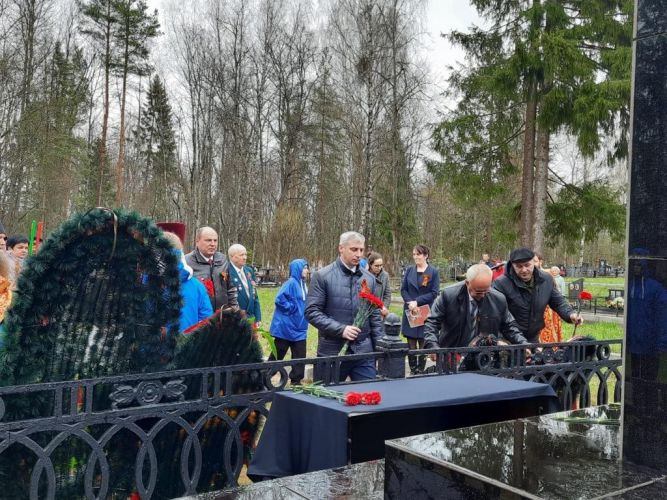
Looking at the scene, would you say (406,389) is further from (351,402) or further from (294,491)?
(294,491)

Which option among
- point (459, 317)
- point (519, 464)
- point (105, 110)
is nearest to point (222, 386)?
point (519, 464)

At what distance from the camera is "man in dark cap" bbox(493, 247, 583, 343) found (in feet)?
18.3

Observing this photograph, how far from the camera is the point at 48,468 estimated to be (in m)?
2.52

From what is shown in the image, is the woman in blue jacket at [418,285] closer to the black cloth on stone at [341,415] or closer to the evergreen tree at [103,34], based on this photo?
the black cloth on stone at [341,415]

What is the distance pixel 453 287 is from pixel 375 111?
17.7 m

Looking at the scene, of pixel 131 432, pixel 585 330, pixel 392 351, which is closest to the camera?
pixel 131 432

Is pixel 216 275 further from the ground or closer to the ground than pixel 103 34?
closer to the ground

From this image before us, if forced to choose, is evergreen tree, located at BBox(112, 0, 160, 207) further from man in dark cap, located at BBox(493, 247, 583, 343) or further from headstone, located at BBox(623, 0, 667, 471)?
headstone, located at BBox(623, 0, 667, 471)

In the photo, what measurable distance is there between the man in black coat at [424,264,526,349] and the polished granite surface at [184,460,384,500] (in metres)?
2.36

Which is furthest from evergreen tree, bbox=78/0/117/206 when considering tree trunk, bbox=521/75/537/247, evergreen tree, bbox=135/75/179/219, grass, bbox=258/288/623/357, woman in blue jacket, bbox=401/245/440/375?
woman in blue jacket, bbox=401/245/440/375

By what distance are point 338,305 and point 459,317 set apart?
989 mm

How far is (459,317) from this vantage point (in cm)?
505

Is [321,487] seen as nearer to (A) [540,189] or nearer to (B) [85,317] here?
(B) [85,317]

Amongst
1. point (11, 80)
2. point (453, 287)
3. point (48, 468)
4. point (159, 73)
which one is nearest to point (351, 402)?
point (48, 468)
